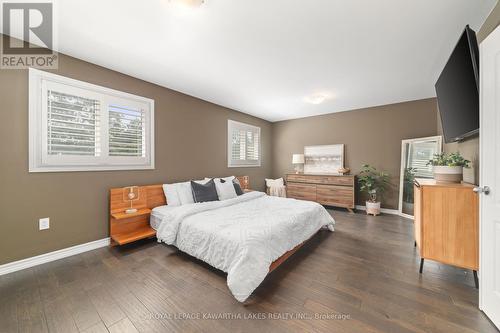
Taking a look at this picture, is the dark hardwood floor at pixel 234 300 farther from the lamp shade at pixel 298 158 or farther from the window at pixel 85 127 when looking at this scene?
the lamp shade at pixel 298 158

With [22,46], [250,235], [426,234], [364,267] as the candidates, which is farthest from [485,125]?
[22,46]

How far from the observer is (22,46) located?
7.47ft

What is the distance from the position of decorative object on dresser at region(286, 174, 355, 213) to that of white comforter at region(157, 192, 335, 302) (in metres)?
1.65

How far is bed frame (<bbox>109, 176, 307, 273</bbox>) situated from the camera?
109 inches

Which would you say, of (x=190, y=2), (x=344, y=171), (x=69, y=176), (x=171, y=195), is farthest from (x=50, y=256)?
(x=344, y=171)

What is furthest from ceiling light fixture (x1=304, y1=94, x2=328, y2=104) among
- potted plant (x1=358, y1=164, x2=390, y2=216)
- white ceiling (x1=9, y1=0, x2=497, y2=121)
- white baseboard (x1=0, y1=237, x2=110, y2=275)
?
white baseboard (x1=0, y1=237, x2=110, y2=275)

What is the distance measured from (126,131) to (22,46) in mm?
1357

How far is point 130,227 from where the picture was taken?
118 inches

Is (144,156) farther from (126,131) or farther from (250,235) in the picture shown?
(250,235)

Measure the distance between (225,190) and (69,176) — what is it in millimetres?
2257

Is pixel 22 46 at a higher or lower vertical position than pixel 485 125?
higher

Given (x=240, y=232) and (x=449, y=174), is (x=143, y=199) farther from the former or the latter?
(x=449, y=174)

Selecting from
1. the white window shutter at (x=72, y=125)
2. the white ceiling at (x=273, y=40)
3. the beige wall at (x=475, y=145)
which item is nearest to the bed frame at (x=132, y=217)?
the white window shutter at (x=72, y=125)

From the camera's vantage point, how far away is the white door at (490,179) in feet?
4.64
